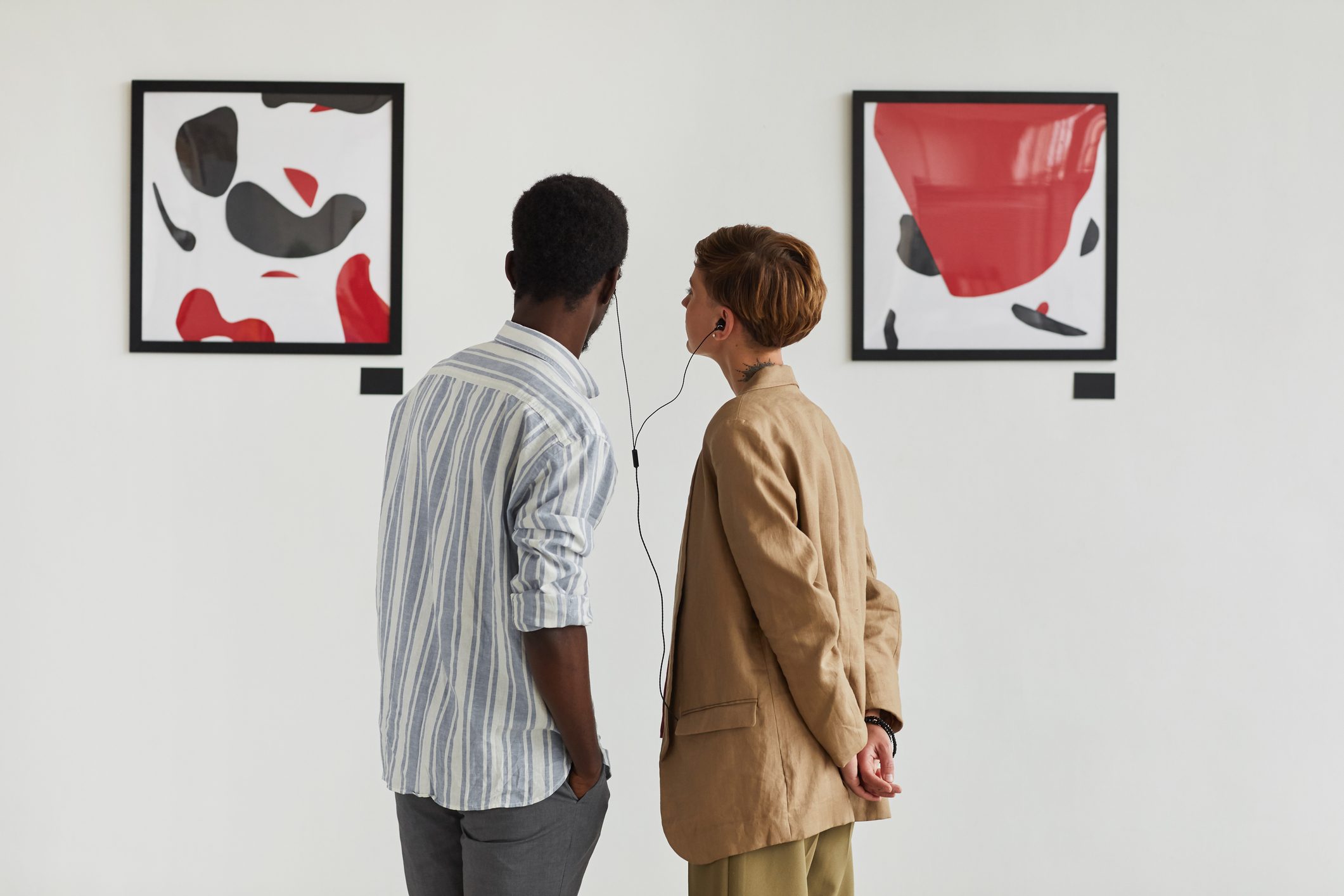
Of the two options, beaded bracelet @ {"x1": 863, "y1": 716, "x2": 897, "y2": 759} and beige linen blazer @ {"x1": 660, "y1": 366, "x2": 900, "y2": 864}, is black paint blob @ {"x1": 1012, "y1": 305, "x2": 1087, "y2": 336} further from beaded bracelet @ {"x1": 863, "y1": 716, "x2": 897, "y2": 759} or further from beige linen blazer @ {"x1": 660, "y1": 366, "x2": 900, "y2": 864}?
beaded bracelet @ {"x1": 863, "y1": 716, "x2": 897, "y2": 759}

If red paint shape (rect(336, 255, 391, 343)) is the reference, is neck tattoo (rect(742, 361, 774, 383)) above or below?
below

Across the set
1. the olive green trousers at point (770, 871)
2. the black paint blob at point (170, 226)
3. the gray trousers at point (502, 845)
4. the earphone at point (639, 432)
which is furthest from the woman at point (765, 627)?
the black paint blob at point (170, 226)

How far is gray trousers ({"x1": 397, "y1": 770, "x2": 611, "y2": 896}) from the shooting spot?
3.51ft

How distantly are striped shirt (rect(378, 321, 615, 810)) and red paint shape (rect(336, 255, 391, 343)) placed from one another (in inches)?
42.6

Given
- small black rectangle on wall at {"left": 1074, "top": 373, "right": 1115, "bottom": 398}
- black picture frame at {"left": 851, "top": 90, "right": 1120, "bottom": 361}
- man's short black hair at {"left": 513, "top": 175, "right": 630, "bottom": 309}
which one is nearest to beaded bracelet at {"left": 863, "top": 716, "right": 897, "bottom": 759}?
man's short black hair at {"left": 513, "top": 175, "right": 630, "bottom": 309}

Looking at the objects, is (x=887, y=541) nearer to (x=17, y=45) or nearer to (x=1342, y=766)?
(x=1342, y=766)

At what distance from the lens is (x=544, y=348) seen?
1.09 meters

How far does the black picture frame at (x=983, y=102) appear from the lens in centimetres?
209

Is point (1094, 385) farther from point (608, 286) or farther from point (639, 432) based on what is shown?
point (608, 286)

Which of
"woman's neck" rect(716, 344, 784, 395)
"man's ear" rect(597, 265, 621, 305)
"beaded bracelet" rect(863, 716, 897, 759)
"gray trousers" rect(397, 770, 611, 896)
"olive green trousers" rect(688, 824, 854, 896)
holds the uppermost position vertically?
"man's ear" rect(597, 265, 621, 305)

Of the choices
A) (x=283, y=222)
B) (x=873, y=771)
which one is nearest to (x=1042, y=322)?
(x=873, y=771)

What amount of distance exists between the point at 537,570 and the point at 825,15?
1691 mm

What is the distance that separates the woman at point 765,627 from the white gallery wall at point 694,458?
812 mm

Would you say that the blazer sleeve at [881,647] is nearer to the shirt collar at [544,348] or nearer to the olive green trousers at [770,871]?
the olive green trousers at [770,871]
